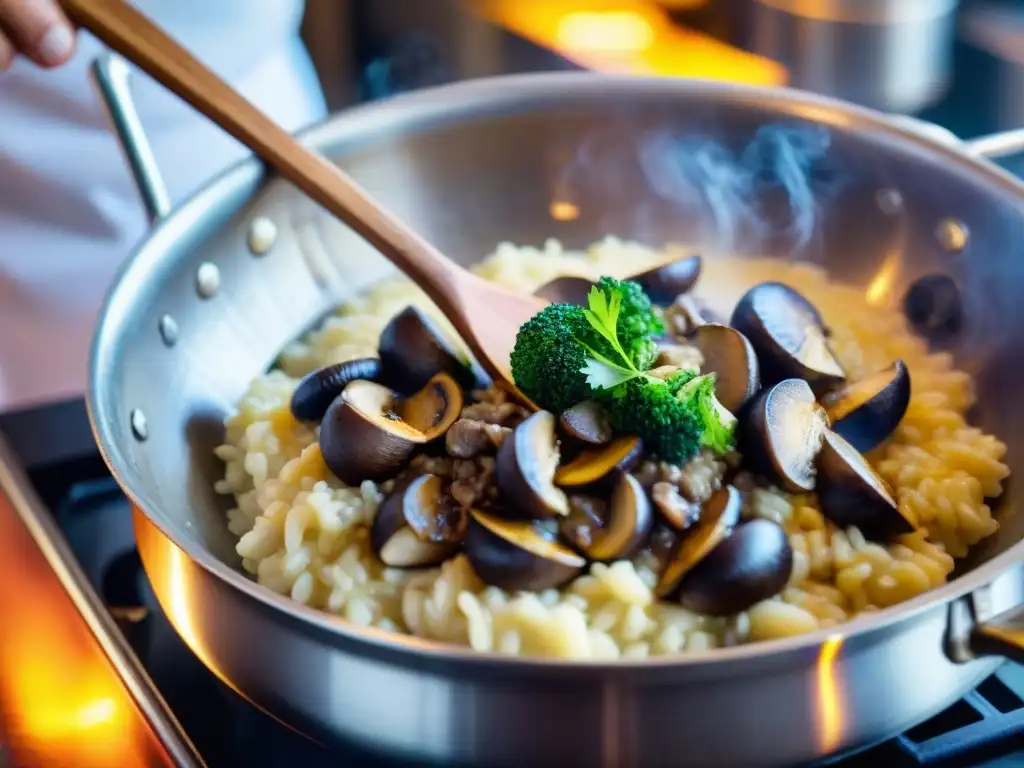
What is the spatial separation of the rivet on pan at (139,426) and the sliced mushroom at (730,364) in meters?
0.72

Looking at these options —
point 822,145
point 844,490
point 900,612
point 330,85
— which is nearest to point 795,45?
point 822,145

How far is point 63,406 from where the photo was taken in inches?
66.5

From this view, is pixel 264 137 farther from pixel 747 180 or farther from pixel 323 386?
pixel 747 180

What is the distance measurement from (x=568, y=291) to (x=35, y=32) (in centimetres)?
81

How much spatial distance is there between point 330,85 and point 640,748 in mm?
3342

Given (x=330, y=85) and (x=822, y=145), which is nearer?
(x=822, y=145)

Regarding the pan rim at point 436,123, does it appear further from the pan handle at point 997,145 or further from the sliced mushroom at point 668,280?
the sliced mushroom at point 668,280

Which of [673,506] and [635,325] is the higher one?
[635,325]

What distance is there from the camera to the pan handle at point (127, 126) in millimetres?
1524

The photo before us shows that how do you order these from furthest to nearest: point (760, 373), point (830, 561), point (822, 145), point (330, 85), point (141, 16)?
1. point (330, 85)
2. point (822, 145)
3. point (141, 16)
4. point (760, 373)
5. point (830, 561)

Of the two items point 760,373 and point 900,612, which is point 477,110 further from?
point 900,612

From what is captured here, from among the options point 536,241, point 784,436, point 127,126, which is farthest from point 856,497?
point 127,126

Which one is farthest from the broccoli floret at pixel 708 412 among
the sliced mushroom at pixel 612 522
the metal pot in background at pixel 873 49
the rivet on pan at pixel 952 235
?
the metal pot in background at pixel 873 49

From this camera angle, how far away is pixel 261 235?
1.74 meters
